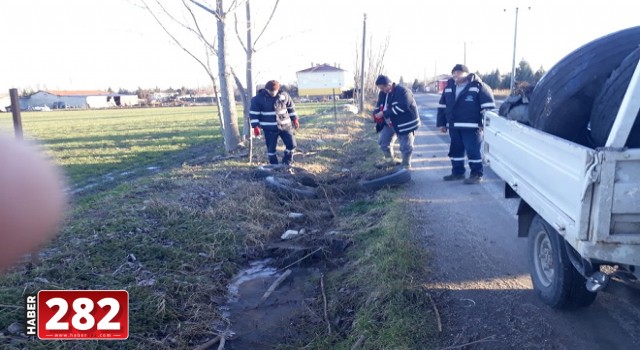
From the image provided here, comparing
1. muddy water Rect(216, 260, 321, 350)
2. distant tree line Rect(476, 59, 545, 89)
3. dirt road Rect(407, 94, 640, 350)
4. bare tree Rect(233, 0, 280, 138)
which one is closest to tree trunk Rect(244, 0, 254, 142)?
bare tree Rect(233, 0, 280, 138)

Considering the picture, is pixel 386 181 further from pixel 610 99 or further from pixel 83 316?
pixel 83 316

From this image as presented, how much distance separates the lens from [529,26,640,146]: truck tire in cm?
373

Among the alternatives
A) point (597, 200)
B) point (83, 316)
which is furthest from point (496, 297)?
point (83, 316)

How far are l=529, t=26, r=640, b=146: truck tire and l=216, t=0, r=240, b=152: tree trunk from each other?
9223 millimetres

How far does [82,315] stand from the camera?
272 centimetres

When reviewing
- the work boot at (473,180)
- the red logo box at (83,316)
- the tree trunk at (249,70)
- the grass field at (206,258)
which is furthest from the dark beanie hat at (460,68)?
the tree trunk at (249,70)

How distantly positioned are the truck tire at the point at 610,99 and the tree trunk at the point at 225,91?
9751 millimetres

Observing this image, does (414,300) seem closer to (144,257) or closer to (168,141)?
(144,257)

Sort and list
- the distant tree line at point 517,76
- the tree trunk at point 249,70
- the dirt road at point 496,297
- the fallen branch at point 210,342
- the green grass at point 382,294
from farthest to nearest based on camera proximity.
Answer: the distant tree line at point 517,76
the tree trunk at point 249,70
the fallen branch at point 210,342
the green grass at point 382,294
the dirt road at point 496,297

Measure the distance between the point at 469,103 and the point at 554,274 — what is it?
470 cm

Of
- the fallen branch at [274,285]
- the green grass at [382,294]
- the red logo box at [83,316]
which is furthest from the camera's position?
the fallen branch at [274,285]

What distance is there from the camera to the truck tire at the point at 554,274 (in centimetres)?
360

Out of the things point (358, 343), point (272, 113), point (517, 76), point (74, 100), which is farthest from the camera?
point (74, 100)

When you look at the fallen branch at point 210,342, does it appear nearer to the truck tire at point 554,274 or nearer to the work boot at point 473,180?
the truck tire at point 554,274
